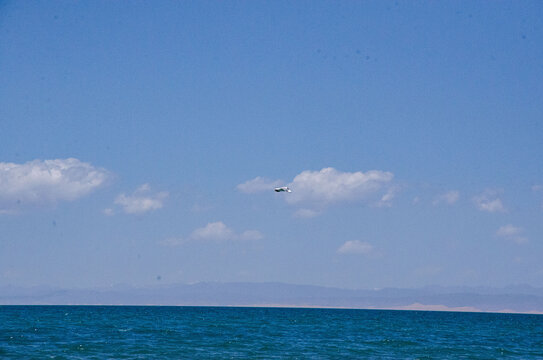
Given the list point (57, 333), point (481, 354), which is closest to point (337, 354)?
point (481, 354)

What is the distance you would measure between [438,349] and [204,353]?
21604 mm

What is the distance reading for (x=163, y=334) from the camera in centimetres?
6850

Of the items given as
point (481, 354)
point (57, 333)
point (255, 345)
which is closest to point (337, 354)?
A: point (255, 345)

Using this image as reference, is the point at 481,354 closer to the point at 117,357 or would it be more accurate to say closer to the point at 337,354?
the point at 337,354

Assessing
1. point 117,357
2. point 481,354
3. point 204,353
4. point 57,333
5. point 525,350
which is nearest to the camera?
point 117,357

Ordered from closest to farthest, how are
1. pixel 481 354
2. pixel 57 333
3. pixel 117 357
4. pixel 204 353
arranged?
1. pixel 117 357
2. pixel 204 353
3. pixel 481 354
4. pixel 57 333

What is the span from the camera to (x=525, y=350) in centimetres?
5984

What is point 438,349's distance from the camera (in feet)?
186

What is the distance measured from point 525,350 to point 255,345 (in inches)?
1001

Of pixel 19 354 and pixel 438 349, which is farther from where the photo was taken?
pixel 438 349

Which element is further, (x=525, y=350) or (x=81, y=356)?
(x=525, y=350)

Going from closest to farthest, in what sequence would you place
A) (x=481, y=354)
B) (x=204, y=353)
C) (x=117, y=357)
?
(x=117, y=357), (x=204, y=353), (x=481, y=354)

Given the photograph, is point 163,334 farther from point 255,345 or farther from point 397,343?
point 397,343

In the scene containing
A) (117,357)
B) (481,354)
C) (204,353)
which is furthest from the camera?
(481,354)
